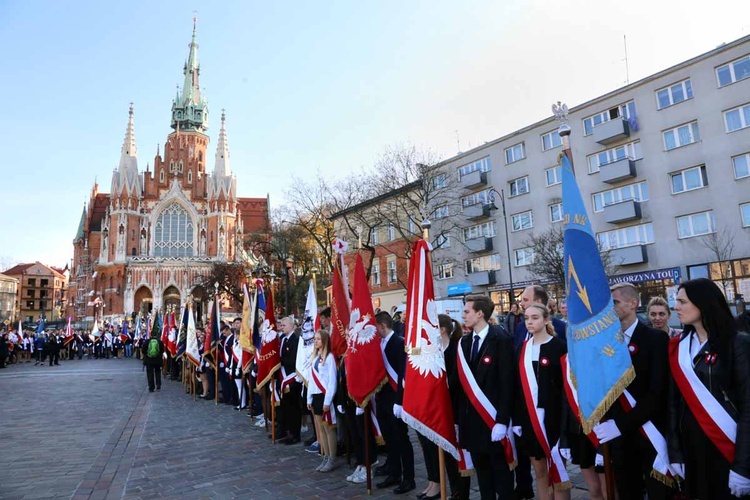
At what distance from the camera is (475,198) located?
138 feet

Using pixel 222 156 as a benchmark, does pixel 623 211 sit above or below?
below

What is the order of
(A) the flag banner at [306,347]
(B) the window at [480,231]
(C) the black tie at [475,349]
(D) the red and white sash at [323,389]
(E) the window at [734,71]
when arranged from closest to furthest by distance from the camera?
(C) the black tie at [475,349], (D) the red and white sash at [323,389], (A) the flag banner at [306,347], (E) the window at [734,71], (B) the window at [480,231]

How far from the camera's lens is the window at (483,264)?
131 feet

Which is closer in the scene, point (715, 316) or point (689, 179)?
point (715, 316)

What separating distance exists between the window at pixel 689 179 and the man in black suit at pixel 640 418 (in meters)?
29.8

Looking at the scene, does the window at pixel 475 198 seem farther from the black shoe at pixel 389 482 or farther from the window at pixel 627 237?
the black shoe at pixel 389 482

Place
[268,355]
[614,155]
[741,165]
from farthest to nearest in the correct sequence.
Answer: [614,155]
[741,165]
[268,355]

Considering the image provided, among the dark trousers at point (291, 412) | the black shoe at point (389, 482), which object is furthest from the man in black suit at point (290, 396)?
the black shoe at point (389, 482)

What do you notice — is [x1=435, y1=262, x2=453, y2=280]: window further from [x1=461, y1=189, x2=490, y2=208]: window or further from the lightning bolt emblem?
the lightning bolt emblem

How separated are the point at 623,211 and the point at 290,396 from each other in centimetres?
2792

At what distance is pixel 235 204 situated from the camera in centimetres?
8050

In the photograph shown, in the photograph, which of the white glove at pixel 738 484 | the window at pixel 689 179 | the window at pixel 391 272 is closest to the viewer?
the white glove at pixel 738 484

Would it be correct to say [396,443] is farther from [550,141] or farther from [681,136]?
[550,141]

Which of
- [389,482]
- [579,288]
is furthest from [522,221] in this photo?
[579,288]
